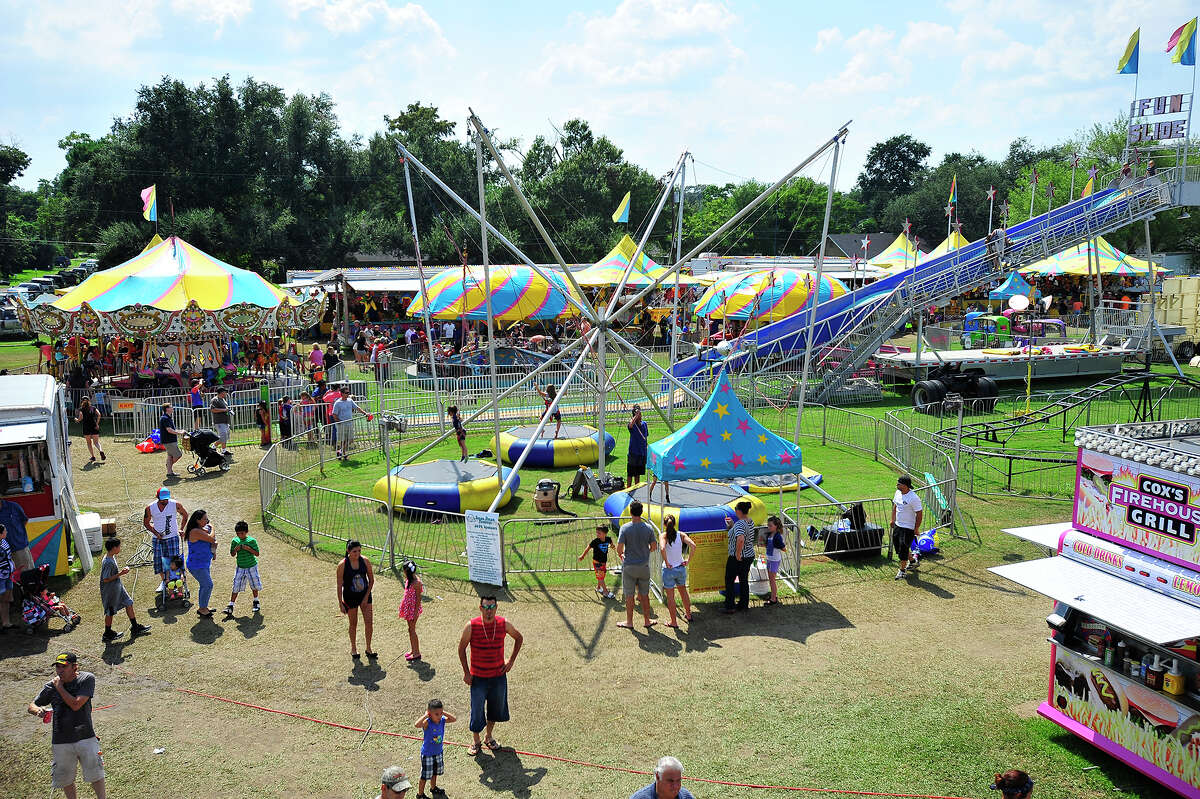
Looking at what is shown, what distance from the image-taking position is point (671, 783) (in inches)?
226

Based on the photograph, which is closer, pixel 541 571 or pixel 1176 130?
pixel 541 571

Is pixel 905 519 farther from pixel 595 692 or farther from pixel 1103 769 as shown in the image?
pixel 595 692

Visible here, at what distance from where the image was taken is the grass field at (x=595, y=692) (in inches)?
316

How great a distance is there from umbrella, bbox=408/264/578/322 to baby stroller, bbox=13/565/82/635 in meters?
21.7

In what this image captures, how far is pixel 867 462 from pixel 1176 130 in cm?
2011

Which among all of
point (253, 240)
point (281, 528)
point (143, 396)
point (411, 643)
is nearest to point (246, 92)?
point (253, 240)

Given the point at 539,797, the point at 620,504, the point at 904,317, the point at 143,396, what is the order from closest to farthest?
1. the point at 539,797
2. the point at 620,504
3. the point at 143,396
4. the point at 904,317

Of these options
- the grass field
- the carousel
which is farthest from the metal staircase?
the carousel

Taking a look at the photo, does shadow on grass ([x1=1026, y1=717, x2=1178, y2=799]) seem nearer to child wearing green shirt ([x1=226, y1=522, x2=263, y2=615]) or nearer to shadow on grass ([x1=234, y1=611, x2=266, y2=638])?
shadow on grass ([x1=234, y1=611, x2=266, y2=638])

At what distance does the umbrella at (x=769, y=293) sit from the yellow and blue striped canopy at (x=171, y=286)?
18037 millimetres

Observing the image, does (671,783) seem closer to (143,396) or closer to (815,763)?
(815,763)

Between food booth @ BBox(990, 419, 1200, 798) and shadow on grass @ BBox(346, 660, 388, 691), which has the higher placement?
food booth @ BBox(990, 419, 1200, 798)

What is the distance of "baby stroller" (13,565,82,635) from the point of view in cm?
1108

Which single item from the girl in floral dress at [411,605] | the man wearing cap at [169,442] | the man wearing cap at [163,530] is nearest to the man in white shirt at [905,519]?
the girl in floral dress at [411,605]
